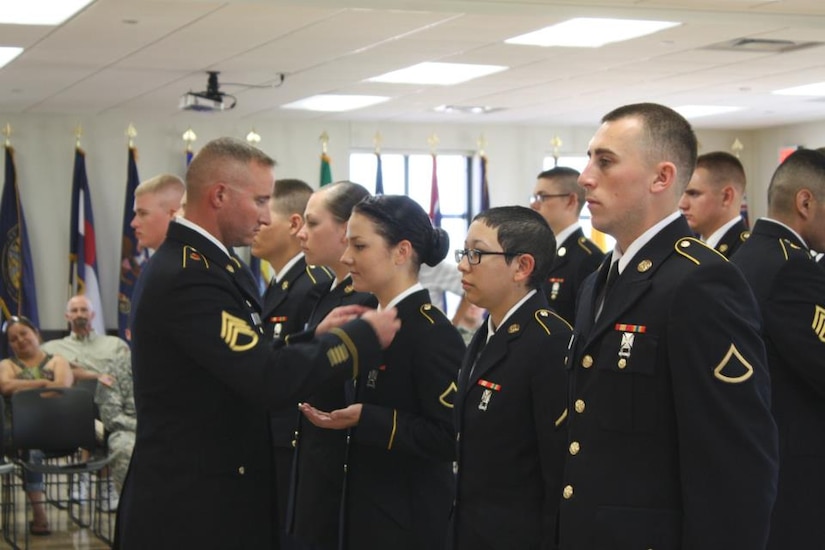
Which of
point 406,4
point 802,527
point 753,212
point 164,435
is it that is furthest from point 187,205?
point 753,212

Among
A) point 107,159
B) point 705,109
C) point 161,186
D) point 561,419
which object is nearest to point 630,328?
point 561,419

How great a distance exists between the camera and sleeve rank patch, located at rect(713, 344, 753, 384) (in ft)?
7.61

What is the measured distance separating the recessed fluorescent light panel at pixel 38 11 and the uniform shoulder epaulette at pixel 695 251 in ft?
18.6

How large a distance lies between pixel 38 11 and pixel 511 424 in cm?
575

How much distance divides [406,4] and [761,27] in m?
2.73

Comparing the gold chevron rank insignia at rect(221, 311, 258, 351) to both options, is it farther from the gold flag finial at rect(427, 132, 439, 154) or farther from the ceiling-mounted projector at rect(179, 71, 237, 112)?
the gold flag finial at rect(427, 132, 439, 154)

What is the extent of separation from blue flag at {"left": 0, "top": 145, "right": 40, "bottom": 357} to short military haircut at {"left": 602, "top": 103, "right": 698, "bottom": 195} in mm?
10916

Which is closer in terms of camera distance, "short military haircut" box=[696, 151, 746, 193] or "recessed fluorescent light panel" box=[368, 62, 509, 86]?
"short military haircut" box=[696, 151, 746, 193]

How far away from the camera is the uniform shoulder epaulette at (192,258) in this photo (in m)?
3.01

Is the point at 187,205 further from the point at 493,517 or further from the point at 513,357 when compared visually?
the point at 493,517

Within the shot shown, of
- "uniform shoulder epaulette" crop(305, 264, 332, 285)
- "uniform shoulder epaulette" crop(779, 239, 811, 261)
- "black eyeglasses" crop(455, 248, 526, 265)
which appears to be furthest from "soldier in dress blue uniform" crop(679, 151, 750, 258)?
"black eyeglasses" crop(455, 248, 526, 265)

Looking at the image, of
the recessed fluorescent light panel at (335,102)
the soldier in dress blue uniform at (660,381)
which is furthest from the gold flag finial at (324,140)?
the soldier in dress blue uniform at (660,381)

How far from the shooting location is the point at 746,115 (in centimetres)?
1430

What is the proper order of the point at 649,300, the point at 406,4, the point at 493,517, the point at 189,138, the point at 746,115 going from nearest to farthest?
the point at 649,300
the point at 493,517
the point at 406,4
the point at 189,138
the point at 746,115
